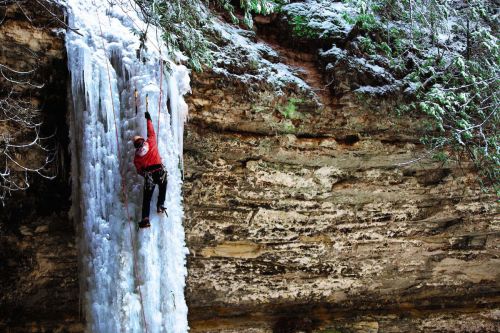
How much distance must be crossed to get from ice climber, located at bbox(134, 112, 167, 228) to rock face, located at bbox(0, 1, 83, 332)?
130 centimetres

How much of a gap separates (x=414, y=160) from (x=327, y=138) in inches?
46.2

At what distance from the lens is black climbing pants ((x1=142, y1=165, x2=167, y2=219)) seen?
13.8 feet

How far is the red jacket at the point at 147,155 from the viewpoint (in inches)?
163

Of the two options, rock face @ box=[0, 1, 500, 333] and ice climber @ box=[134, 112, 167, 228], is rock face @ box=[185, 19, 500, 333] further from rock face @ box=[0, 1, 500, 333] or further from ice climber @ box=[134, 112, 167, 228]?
ice climber @ box=[134, 112, 167, 228]

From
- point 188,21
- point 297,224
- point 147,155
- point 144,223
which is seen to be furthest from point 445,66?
point 144,223

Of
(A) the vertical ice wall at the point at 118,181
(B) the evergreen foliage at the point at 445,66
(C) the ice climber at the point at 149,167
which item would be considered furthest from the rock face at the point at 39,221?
(B) the evergreen foliage at the point at 445,66

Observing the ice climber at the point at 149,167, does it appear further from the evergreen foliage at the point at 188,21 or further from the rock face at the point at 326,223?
the rock face at the point at 326,223

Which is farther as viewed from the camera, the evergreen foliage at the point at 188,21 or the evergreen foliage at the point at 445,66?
the evergreen foliage at the point at 445,66

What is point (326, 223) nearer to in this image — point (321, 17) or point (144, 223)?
point (321, 17)

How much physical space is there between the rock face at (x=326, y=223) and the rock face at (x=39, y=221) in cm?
150

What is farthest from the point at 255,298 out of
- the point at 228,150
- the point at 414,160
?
the point at 414,160

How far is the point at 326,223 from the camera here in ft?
22.5

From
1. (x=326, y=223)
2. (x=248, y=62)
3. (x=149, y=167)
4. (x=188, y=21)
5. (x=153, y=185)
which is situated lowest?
(x=326, y=223)

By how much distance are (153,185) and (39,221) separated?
Result: 210 centimetres
